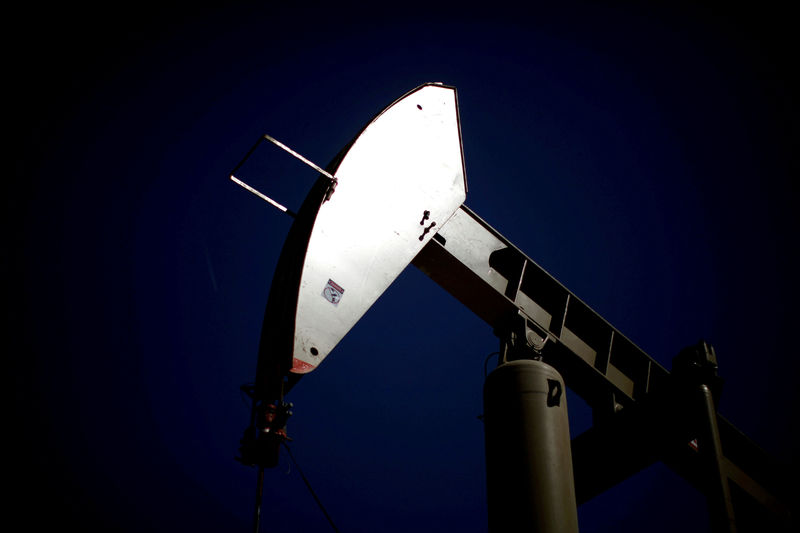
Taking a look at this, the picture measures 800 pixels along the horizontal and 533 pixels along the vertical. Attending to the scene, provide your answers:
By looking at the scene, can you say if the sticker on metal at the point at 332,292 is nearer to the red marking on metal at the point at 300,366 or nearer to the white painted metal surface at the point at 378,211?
the white painted metal surface at the point at 378,211

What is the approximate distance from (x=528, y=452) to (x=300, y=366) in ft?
5.60

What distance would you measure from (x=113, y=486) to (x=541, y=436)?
48492 mm

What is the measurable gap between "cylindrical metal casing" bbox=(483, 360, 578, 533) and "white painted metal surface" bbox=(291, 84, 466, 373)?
4.27 feet

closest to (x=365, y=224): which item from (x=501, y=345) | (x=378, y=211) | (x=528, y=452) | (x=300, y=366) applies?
(x=378, y=211)

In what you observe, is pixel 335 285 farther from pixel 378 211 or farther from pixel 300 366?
pixel 378 211

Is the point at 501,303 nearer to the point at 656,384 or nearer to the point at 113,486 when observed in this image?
the point at 656,384

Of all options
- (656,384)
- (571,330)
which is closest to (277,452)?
(571,330)

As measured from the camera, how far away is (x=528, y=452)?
3133 millimetres

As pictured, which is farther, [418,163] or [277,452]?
[418,163]

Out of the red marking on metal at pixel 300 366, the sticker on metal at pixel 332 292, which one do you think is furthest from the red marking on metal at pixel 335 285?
the red marking on metal at pixel 300 366

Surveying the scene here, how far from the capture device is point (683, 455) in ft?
14.6

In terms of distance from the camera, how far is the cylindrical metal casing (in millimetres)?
2959

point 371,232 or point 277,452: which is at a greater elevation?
point 371,232

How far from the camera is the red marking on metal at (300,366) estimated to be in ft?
10.00
